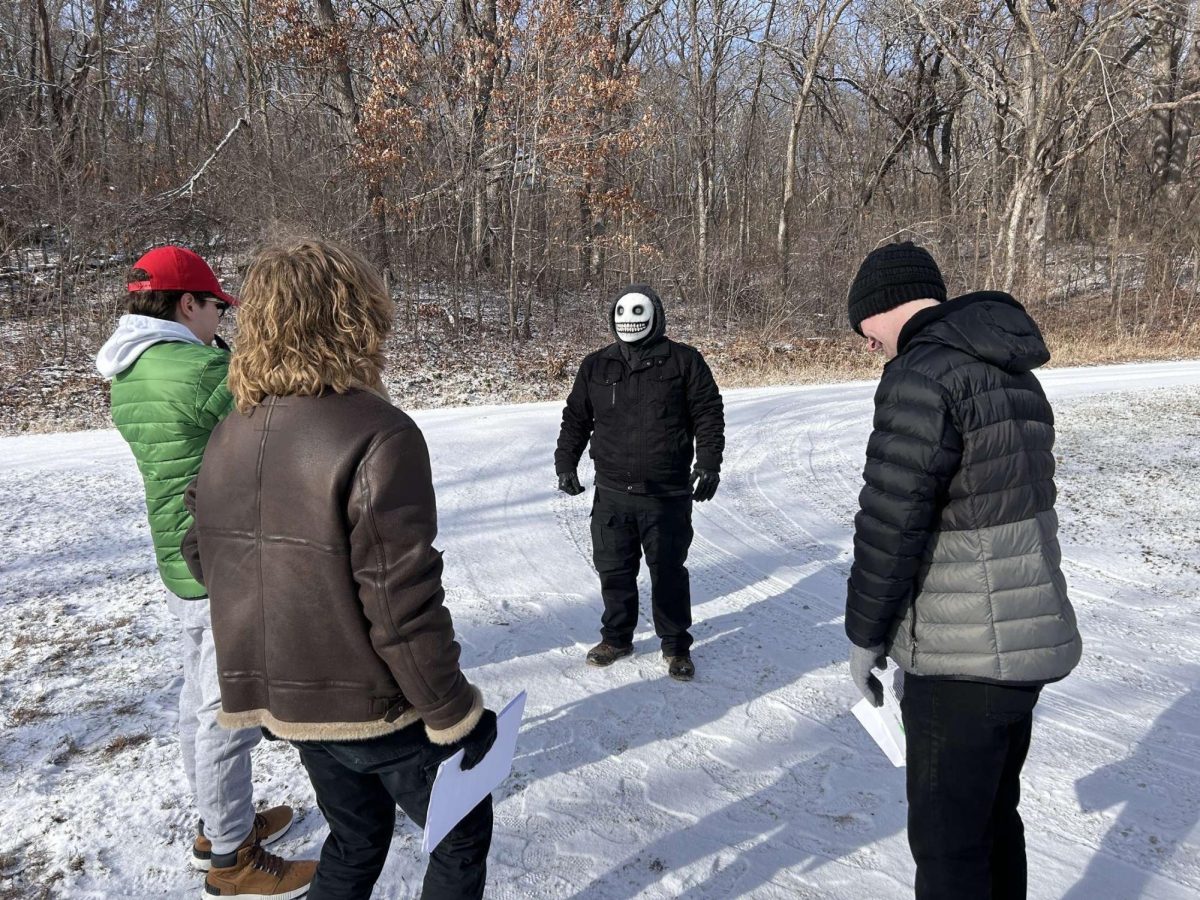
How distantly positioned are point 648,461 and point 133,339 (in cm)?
234

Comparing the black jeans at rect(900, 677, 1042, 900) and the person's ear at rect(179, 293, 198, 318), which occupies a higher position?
the person's ear at rect(179, 293, 198, 318)

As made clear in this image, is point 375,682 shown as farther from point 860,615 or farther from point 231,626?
point 860,615

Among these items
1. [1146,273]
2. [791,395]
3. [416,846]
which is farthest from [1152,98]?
[416,846]

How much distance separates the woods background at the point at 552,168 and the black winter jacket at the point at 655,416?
10560mm

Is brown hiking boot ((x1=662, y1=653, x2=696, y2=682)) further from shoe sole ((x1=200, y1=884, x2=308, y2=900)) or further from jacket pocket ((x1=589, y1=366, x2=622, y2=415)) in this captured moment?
shoe sole ((x1=200, y1=884, x2=308, y2=900))

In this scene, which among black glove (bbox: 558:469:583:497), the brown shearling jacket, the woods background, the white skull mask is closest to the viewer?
the brown shearling jacket

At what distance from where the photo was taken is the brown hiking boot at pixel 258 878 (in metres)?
2.47

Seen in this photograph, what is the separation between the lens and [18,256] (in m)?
15.2

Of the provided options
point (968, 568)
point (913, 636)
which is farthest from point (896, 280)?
point (913, 636)

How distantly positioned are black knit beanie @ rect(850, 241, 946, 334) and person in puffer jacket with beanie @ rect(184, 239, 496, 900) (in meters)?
1.35

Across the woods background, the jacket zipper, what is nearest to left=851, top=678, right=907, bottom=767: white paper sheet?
the jacket zipper

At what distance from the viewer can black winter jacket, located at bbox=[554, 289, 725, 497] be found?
3.94 meters

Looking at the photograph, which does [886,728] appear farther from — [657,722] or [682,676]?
[682,676]

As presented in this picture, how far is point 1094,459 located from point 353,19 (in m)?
19.5
